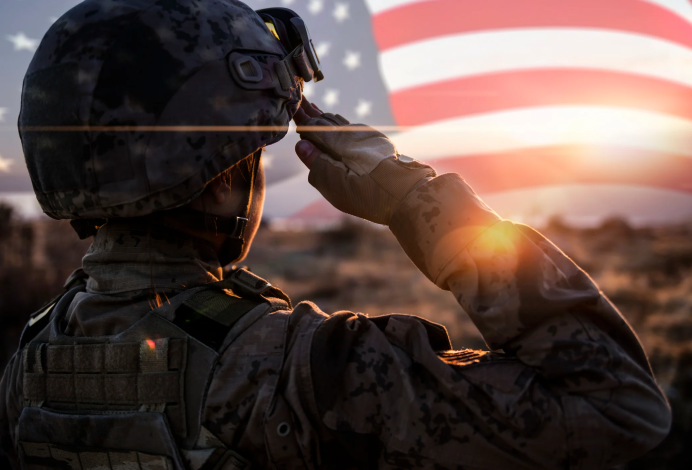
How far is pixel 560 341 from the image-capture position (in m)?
1.20

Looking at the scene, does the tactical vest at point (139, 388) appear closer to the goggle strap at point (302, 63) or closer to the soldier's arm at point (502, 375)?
the soldier's arm at point (502, 375)

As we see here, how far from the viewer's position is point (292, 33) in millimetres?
1840

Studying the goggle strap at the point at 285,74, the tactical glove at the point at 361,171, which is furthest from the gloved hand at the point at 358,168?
A: the goggle strap at the point at 285,74


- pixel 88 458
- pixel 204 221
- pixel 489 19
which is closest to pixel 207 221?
pixel 204 221

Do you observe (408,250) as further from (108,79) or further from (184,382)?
(108,79)

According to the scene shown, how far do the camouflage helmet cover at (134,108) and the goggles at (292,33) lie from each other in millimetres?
311

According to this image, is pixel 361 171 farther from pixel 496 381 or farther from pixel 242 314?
pixel 496 381

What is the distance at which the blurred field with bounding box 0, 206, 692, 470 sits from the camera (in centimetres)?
562

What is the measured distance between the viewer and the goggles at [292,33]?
1791mm

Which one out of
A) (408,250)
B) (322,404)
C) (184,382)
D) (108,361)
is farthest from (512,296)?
(108,361)

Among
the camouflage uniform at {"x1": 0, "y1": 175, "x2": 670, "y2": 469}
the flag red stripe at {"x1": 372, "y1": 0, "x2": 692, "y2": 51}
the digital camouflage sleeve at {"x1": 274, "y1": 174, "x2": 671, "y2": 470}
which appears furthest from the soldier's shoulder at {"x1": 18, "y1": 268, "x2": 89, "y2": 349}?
the flag red stripe at {"x1": 372, "y1": 0, "x2": 692, "y2": 51}

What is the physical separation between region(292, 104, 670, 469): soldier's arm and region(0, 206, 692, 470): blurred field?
325cm

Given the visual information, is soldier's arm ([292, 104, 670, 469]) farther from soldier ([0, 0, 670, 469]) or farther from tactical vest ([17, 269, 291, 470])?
tactical vest ([17, 269, 291, 470])

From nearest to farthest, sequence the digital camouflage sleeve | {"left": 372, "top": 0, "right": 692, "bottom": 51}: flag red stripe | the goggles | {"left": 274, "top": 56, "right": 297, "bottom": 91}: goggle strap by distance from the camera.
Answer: the digital camouflage sleeve < {"left": 274, "top": 56, "right": 297, "bottom": 91}: goggle strap < the goggles < {"left": 372, "top": 0, "right": 692, "bottom": 51}: flag red stripe
